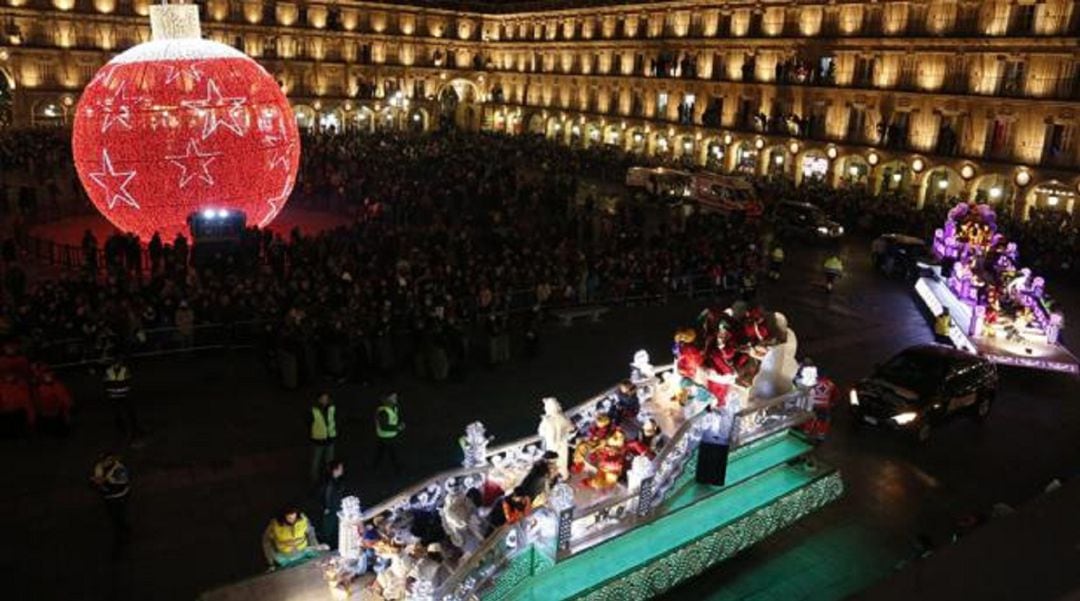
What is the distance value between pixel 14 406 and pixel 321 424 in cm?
486

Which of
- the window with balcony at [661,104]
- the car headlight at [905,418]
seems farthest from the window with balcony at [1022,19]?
the car headlight at [905,418]

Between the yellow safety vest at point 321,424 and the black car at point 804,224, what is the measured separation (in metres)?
24.3

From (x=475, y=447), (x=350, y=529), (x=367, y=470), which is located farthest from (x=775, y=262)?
(x=350, y=529)

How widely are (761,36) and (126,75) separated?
36.7 m

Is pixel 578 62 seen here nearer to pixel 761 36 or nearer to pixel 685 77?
pixel 685 77

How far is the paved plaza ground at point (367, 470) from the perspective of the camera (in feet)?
32.6

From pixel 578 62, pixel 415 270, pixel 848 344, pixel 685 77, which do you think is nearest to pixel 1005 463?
pixel 848 344

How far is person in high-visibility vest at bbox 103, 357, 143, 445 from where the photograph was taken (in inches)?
473

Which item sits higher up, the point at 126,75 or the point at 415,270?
the point at 126,75

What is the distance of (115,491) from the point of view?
31.8 ft

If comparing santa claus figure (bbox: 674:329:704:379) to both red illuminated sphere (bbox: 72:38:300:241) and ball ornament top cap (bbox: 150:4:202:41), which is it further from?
ball ornament top cap (bbox: 150:4:202:41)

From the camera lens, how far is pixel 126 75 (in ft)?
59.0

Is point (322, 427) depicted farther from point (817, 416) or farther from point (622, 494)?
point (817, 416)

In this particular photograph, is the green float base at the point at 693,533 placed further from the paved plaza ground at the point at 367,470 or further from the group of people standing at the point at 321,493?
the group of people standing at the point at 321,493
